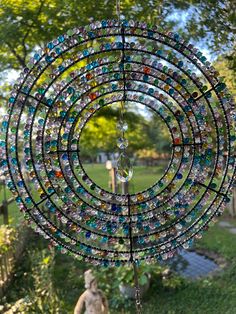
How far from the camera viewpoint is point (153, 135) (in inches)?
599

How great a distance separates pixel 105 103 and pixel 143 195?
1.40 feet

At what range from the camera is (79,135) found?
5.22 feet

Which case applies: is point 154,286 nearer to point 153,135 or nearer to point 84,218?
point 84,218

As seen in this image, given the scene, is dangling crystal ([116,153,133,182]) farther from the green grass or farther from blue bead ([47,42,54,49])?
the green grass

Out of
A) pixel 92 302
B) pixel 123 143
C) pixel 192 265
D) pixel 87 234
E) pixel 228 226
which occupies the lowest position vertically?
pixel 192 265

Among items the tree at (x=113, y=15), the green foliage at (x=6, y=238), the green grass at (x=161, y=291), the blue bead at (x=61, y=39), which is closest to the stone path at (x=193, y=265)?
the green grass at (x=161, y=291)

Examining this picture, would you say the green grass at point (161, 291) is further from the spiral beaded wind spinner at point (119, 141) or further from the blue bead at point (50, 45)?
the blue bead at point (50, 45)

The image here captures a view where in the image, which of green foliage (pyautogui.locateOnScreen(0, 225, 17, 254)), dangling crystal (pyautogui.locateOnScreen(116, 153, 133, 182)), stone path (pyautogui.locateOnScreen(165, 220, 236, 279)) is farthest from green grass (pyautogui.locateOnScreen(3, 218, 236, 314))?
dangling crystal (pyautogui.locateOnScreen(116, 153, 133, 182))

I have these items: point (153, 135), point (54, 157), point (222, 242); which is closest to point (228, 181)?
point (54, 157)

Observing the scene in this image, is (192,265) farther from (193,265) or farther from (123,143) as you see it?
(123,143)

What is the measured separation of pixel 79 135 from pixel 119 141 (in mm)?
178

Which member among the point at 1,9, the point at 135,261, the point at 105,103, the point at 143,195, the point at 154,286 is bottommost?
the point at 154,286

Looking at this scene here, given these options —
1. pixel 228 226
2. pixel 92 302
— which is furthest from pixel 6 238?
pixel 228 226

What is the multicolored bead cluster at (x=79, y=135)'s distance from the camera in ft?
4.89
